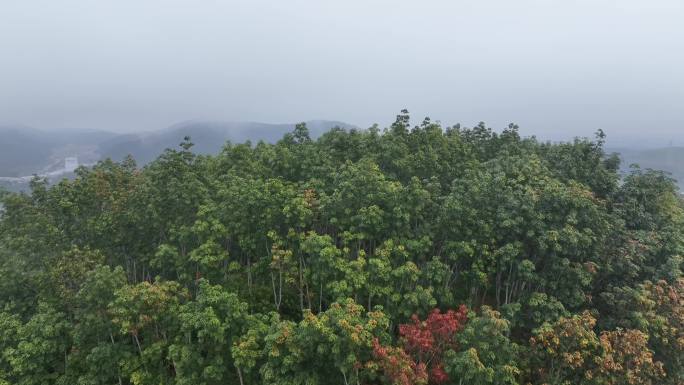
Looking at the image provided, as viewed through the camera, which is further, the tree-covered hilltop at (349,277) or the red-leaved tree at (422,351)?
the tree-covered hilltop at (349,277)

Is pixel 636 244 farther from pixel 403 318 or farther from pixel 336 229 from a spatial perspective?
pixel 336 229

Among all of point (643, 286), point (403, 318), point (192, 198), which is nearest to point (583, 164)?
point (643, 286)

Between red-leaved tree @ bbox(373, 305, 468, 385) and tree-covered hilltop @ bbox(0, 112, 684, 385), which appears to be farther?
tree-covered hilltop @ bbox(0, 112, 684, 385)

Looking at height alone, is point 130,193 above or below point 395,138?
below

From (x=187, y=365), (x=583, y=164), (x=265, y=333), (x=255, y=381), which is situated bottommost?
(x=255, y=381)

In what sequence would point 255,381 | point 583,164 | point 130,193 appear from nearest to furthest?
point 255,381
point 130,193
point 583,164

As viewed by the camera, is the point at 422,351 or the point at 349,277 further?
the point at 349,277

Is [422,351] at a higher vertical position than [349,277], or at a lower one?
lower

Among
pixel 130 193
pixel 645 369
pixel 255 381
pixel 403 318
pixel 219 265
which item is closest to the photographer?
pixel 645 369
